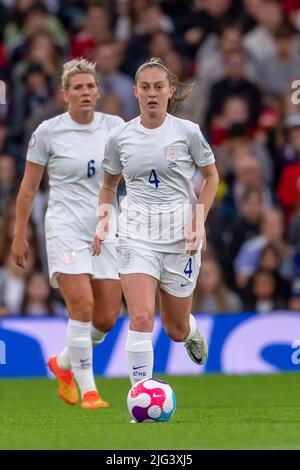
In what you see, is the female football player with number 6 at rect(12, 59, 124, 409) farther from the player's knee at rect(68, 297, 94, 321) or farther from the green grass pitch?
the green grass pitch

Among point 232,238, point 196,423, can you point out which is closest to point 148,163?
point 196,423

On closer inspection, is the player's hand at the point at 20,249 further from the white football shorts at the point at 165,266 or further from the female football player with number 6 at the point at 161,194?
the white football shorts at the point at 165,266

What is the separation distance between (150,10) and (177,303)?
9419 millimetres

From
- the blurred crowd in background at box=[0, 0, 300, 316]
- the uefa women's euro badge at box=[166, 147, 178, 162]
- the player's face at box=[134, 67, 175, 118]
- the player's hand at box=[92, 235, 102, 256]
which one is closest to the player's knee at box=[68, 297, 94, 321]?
the player's hand at box=[92, 235, 102, 256]

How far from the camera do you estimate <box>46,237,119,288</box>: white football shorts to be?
1100 cm

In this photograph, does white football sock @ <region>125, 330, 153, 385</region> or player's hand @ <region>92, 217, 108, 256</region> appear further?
player's hand @ <region>92, 217, 108, 256</region>

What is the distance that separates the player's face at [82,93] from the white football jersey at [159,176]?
44.8 inches

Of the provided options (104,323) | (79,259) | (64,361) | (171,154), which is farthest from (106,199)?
(64,361)

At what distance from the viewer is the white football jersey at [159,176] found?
980 cm

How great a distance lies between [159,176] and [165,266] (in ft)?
2.04

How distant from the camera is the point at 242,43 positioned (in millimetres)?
18453

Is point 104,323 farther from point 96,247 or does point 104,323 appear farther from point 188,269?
point 188,269

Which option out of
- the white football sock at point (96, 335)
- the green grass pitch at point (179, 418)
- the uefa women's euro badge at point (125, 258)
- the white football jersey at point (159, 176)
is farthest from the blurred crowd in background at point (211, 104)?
the uefa women's euro badge at point (125, 258)

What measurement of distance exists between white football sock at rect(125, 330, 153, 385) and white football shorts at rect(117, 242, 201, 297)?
45 centimetres
